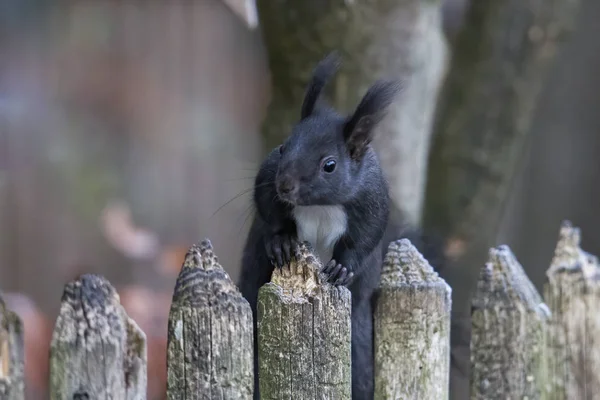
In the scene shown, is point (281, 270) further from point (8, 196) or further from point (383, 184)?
point (8, 196)

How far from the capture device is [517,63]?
8.14 ft

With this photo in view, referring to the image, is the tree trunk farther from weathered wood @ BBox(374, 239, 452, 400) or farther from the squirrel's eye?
weathered wood @ BBox(374, 239, 452, 400)

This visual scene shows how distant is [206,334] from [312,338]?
0.15 metres

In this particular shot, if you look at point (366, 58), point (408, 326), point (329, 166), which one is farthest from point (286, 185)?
point (366, 58)

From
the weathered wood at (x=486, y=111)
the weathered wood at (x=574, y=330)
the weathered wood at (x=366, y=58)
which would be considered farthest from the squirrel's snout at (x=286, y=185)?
the weathered wood at (x=486, y=111)

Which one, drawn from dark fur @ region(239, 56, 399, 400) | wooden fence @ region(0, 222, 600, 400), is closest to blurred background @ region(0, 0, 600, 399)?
dark fur @ region(239, 56, 399, 400)

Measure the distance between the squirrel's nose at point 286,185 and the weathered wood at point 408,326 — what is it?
0.85 feet

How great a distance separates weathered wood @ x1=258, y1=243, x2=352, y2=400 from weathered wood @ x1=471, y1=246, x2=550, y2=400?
0.23 metres

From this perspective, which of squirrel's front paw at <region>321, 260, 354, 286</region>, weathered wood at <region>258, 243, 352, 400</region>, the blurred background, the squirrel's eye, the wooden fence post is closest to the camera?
the wooden fence post

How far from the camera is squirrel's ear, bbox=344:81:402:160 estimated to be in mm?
1463

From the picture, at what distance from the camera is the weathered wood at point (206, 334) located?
3.88 ft

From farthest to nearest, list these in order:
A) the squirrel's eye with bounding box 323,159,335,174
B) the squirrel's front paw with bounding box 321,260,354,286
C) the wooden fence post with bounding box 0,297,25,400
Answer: the squirrel's eye with bounding box 323,159,335,174 → the squirrel's front paw with bounding box 321,260,354,286 → the wooden fence post with bounding box 0,297,25,400

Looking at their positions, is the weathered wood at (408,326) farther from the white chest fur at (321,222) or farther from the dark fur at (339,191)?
the white chest fur at (321,222)

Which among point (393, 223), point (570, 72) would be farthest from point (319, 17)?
point (570, 72)
